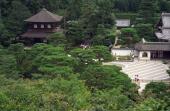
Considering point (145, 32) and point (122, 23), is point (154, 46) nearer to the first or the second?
point (145, 32)

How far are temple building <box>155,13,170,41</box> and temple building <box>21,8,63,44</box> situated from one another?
997cm

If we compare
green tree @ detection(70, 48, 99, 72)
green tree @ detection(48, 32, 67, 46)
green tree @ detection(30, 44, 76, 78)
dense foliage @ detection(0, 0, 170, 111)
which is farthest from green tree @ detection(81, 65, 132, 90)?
→ green tree @ detection(48, 32, 67, 46)

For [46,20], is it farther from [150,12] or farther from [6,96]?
[6,96]

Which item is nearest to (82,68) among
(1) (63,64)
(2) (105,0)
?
(1) (63,64)

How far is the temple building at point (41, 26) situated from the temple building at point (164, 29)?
392 inches

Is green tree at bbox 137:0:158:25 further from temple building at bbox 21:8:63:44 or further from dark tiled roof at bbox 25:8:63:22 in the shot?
temple building at bbox 21:8:63:44

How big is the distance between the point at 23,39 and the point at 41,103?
97.0ft

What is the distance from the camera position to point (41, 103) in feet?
59.8

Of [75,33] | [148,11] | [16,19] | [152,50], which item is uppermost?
[148,11]

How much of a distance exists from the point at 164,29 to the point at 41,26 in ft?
40.7

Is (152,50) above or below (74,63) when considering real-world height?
below

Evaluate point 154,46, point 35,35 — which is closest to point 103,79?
Answer: point 154,46

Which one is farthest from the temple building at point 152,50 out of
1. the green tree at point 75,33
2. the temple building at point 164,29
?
the green tree at point 75,33

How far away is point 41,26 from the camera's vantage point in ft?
159
